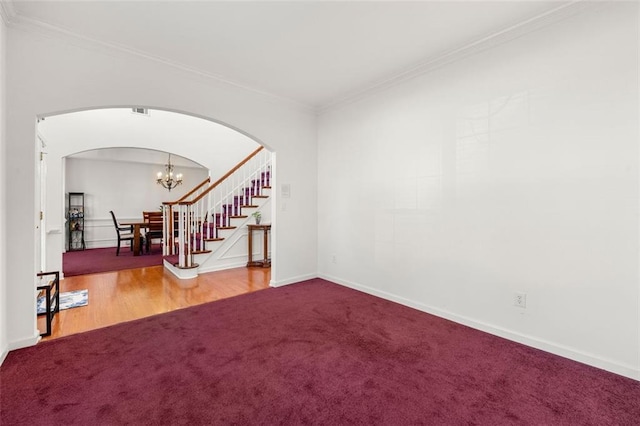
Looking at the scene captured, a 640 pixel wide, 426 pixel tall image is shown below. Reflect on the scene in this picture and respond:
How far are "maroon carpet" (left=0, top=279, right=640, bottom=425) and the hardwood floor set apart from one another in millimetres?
374

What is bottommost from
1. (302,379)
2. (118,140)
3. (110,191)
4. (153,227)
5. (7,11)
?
(302,379)

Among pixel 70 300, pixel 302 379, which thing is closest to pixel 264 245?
pixel 70 300

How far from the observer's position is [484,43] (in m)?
2.69

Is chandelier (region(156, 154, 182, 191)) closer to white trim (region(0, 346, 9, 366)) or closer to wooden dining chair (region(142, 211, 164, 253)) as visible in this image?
wooden dining chair (region(142, 211, 164, 253))

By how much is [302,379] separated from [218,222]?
183 inches

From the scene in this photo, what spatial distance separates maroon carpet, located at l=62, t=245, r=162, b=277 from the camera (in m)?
5.30

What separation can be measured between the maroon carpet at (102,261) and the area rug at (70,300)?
53.8 inches

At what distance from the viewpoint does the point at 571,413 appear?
5.41 ft

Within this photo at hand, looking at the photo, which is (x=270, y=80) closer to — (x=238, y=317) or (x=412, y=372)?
(x=238, y=317)

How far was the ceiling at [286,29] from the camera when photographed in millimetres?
2238

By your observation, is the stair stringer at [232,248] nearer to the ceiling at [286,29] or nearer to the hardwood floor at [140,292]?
the hardwood floor at [140,292]

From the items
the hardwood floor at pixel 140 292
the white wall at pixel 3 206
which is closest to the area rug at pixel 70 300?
the hardwood floor at pixel 140 292

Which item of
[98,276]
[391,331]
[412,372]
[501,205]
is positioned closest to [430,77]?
[501,205]

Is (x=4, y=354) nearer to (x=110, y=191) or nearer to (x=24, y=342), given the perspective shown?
(x=24, y=342)
